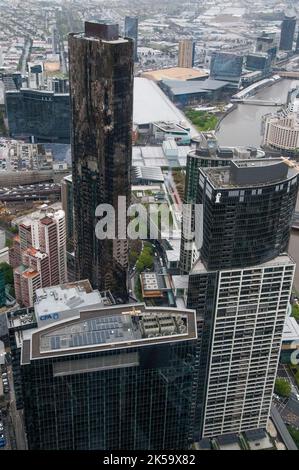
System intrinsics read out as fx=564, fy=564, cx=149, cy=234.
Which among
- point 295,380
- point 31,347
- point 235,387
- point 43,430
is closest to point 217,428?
point 235,387

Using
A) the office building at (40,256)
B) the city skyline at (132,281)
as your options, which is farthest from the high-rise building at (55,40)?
the office building at (40,256)

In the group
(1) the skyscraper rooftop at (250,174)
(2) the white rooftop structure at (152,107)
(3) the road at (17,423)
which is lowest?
(3) the road at (17,423)

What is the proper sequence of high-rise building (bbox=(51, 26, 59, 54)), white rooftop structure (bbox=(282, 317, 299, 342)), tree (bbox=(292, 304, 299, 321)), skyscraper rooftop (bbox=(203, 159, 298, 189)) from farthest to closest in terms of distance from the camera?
high-rise building (bbox=(51, 26, 59, 54)), tree (bbox=(292, 304, 299, 321)), white rooftop structure (bbox=(282, 317, 299, 342)), skyscraper rooftop (bbox=(203, 159, 298, 189))

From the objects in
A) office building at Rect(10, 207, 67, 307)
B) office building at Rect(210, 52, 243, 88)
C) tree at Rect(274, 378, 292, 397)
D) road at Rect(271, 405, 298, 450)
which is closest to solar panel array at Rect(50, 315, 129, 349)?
road at Rect(271, 405, 298, 450)

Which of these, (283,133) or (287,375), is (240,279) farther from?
(283,133)

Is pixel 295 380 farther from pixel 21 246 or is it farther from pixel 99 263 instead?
pixel 21 246

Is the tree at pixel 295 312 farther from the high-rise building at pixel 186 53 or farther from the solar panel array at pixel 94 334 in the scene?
the high-rise building at pixel 186 53

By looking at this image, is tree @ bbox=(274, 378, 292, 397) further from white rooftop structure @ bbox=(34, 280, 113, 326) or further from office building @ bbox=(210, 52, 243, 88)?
office building @ bbox=(210, 52, 243, 88)
